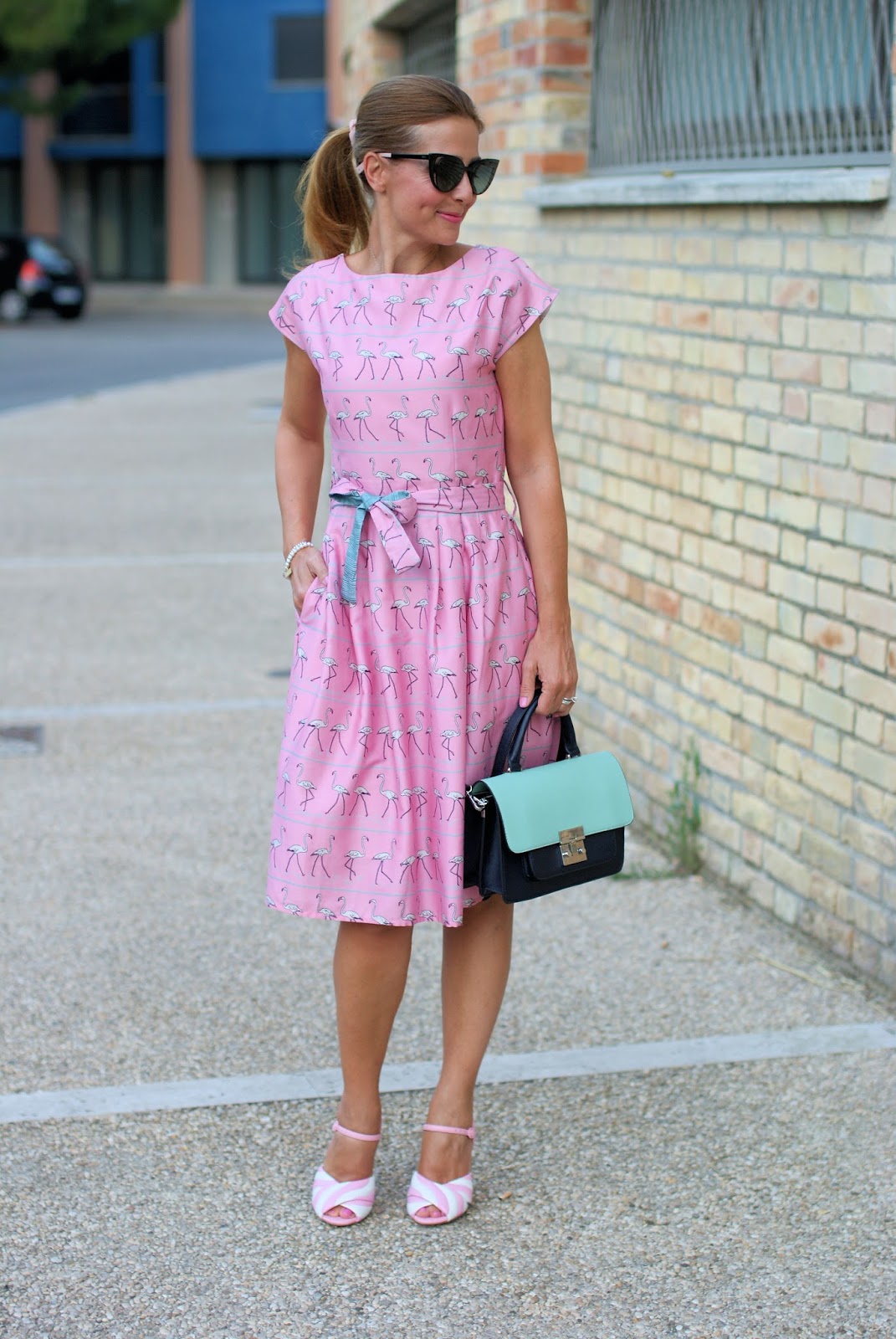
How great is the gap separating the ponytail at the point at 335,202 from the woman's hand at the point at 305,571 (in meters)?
0.51

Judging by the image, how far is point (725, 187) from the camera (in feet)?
14.6

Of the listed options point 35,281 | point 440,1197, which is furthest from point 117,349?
point 440,1197

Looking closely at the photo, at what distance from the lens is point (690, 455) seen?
4812 millimetres

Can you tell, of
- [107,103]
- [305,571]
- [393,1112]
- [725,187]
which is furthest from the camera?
[107,103]

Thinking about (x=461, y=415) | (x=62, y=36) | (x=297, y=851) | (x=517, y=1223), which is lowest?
(x=517, y=1223)

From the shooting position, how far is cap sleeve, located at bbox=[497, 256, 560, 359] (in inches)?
114

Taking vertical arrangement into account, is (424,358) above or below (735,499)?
above

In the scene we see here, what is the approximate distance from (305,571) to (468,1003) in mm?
791

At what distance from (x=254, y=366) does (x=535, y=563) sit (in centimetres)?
2033

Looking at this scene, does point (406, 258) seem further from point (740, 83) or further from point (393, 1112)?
point (740, 83)

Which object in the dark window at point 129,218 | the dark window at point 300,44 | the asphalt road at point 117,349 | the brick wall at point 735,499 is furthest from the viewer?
the dark window at point 129,218

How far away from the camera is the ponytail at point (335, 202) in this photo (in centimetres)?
306

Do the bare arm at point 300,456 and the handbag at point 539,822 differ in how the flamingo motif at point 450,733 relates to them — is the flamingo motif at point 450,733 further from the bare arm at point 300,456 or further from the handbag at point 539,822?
the bare arm at point 300,456

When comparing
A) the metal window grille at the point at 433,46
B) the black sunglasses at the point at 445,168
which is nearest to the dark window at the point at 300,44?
the metal window grille at the point at 433,46
